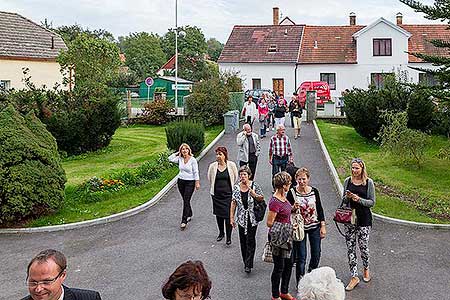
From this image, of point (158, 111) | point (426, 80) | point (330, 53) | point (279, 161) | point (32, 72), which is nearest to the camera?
point (279, 161)

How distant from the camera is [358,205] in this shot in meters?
7.98

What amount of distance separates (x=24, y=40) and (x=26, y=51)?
138 cm

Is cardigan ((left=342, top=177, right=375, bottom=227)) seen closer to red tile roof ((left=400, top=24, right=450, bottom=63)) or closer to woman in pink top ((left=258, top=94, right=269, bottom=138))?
woman in pink top ((left=258, top=94, right=269, bottom=138))

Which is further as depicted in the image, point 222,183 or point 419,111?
point 419,111

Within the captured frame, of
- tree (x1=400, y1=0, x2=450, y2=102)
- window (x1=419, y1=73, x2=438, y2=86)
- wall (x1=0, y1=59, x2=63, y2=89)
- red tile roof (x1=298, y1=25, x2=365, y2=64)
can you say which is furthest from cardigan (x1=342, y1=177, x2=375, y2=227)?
red tile roof (x1=298, y1=25, x2=365, y2=64)

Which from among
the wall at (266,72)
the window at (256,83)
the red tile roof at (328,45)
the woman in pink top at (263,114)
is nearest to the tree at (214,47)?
the red tile roof at (328,45)

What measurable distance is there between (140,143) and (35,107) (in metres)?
5.91

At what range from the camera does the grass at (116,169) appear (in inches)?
508

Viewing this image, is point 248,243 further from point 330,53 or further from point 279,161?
point 330,53

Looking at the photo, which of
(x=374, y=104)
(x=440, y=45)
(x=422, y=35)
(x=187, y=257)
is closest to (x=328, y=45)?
(x=422, y=35)

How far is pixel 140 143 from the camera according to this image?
25703 mm

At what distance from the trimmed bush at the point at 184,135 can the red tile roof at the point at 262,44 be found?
29.5 metres

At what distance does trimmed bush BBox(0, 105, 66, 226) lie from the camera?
1179 cm

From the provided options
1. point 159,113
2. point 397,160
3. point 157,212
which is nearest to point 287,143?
point 157,212
